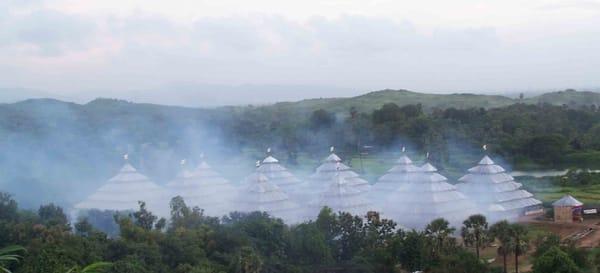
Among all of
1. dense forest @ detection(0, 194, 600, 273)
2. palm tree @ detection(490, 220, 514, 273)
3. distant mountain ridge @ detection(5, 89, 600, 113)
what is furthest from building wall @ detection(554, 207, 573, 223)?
distant mountain ridge @ detection(5, 89, 600, 113)

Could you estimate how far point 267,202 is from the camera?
32.7 meters

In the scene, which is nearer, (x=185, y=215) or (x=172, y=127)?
(x=185, y=215)

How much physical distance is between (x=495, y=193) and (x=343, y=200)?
8.62m

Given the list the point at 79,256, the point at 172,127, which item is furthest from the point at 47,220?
the point at 172,127

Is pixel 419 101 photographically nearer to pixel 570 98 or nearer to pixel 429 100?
pixel 429 100

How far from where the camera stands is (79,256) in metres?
20.4

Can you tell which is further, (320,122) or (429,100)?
(429,100)

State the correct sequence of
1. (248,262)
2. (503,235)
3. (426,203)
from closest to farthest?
1. (248,262)
2. (503,235)
3. (426,203)

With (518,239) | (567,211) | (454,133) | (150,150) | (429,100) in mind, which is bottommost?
(567,211)

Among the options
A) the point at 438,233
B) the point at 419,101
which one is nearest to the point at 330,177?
the point at 438,233

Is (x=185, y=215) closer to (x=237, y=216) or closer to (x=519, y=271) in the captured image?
(x=237, y=216)

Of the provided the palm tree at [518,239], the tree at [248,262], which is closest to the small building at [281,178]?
the tree at [248,262]

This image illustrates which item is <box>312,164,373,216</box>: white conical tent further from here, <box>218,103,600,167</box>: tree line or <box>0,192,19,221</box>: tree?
<box>218,103,600,167</box>: tree line

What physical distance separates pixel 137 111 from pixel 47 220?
242 ft
